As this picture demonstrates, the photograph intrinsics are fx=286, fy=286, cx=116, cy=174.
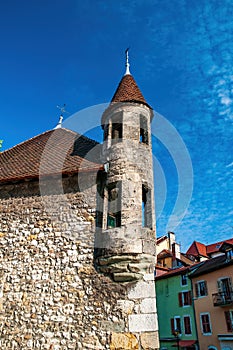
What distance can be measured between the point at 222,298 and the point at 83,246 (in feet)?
54.4

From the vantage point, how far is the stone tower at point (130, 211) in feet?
20.5

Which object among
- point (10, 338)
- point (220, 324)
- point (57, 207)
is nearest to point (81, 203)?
point (57, 207)

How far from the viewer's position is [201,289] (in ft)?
72.0

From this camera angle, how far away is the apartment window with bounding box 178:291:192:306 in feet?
74.6

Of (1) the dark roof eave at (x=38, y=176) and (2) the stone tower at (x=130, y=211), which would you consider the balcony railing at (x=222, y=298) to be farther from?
(1) the dark roof eave at (x=38, y=176)

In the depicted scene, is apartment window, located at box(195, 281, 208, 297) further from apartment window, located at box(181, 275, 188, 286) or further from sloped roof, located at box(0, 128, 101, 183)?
sloped roof, located at box(0, 128, 101, 183)

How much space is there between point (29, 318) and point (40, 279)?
840 mm

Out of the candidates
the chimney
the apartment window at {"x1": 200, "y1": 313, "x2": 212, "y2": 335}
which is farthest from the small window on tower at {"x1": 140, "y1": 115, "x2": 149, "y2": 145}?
the chimney

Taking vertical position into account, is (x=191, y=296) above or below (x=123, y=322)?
above

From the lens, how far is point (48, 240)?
7.23 m

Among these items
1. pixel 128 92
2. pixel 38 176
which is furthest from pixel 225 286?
pixel 38 176

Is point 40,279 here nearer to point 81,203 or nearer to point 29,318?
point 29,318

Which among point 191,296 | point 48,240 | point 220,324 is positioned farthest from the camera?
point 191,296

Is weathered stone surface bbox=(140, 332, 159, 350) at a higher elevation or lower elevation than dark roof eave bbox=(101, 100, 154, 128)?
lower
